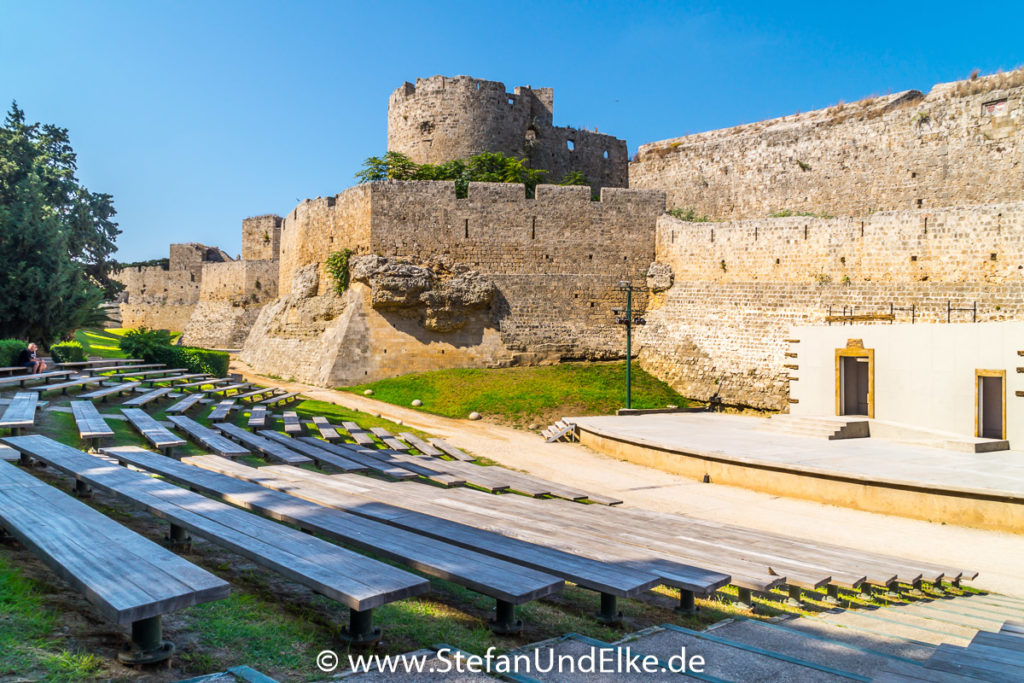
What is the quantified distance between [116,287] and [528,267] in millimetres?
14178

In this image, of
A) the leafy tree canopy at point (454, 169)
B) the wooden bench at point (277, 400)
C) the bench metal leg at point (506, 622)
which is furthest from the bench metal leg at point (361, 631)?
the leafy tree canopy at point (454, 169)

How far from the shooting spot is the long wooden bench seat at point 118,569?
2.75m

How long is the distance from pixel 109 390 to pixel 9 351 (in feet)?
11.4

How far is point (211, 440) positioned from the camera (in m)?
8.12

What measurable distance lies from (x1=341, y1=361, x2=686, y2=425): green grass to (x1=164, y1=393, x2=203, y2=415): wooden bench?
7.09m

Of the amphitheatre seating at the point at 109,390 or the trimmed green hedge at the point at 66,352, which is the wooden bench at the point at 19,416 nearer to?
the amphitheatre seating at the point at 109,390

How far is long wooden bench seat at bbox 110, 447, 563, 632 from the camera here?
337 cm

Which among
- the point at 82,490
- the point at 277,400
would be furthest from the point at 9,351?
the point at 82,490

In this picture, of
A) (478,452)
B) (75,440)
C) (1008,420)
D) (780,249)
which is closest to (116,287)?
(478,452)

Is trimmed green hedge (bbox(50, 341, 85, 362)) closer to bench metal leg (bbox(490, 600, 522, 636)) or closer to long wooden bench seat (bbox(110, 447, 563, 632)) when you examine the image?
long wooden bench seat (bbox(110, 447, 563, 632))

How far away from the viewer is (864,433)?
45.6ft

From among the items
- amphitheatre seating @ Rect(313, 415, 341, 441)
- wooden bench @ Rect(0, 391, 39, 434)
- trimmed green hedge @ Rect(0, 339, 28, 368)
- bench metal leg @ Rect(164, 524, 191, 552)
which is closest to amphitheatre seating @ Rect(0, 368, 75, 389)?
trimmed green hedge @ Rect(0, 339, 28, 368)

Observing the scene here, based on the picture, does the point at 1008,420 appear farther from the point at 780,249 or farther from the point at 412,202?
the point at 412,202

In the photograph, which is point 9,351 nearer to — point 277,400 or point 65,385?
point 65,385
